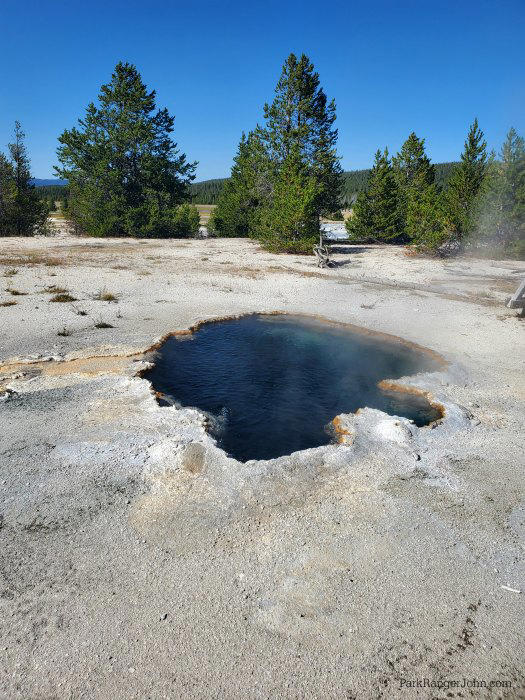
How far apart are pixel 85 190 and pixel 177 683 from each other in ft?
135

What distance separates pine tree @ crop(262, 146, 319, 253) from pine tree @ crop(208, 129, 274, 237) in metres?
4.37

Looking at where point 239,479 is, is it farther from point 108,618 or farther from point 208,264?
point 208,264

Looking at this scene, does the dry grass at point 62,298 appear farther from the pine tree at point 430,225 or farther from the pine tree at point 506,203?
the pine tree at point 506,203

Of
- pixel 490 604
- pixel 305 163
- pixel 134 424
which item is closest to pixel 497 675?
pixel 490 604

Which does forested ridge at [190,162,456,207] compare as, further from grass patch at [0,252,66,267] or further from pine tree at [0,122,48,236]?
grass patch at [0,252,66,267]

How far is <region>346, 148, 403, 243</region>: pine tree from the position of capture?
37.5 metres

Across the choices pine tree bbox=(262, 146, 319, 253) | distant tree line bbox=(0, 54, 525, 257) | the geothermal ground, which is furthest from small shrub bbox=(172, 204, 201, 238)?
the geothermal ground

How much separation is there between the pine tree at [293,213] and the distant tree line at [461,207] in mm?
7553

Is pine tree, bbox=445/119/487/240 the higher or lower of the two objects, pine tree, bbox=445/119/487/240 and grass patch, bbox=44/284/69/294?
the higher

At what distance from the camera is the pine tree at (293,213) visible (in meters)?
31.2

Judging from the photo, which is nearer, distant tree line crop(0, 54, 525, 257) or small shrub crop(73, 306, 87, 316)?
small shrub crop(73, 306, 87, 316)

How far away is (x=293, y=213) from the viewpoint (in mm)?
31594

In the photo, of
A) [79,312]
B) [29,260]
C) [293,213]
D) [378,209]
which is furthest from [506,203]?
[29,260]

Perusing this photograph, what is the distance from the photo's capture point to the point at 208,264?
96.6 feet
